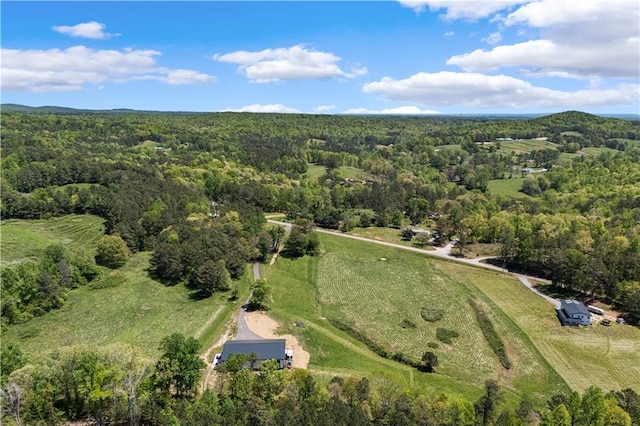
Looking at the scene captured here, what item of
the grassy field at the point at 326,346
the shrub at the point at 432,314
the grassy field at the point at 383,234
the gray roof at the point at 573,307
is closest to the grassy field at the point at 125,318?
the grassy field at the point at 326,346

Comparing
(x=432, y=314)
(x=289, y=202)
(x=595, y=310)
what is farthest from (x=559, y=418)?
(x=289, y=202)

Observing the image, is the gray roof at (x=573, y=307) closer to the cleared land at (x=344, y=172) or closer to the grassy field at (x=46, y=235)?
the grassy field at (x=46, y=235)

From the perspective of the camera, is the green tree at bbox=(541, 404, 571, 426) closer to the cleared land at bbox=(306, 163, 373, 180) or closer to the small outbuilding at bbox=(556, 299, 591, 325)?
the small outbuilding at bbox=(556, 299, 591, 325)

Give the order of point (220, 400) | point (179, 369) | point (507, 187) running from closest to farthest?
point (220, 400) < point (179, 369) < point (507, 187)

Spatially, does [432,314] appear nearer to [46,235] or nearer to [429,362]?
[429,362]

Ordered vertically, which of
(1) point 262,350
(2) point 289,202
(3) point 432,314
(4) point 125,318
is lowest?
(3) point 432,314

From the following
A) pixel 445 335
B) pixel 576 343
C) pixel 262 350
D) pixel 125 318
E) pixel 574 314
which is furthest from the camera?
pixel 574 314
